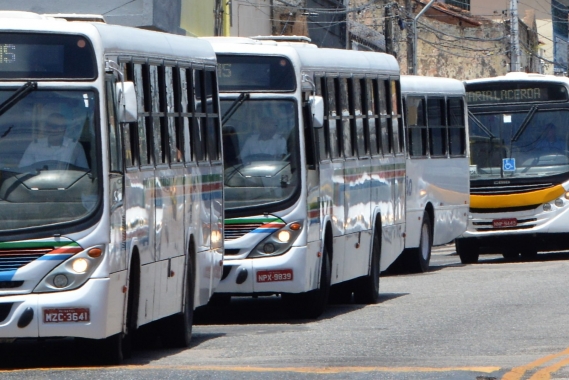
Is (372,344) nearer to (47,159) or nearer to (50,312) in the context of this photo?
(50,312)

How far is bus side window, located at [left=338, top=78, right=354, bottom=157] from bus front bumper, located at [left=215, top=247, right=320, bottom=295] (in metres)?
2.50

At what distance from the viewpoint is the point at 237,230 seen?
1473cm

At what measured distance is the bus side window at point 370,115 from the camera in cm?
1794

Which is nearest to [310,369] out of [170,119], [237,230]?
[170,119]

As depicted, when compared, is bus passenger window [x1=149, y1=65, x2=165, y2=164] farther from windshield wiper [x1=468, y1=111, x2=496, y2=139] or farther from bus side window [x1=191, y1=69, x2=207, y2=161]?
windshield wiper [x1=468, y1=111, x2=496, y2=139]

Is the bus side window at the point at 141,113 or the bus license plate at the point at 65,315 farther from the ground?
the bus side window at the point at 141,113

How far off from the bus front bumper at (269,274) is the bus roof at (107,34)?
2.58m

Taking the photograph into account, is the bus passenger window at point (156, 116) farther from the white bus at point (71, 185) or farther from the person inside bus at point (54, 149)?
the person inside bus at point (54, 149)

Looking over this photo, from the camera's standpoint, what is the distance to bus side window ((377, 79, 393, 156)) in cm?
1867

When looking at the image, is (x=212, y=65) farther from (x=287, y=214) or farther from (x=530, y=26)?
(x=530, y=26)

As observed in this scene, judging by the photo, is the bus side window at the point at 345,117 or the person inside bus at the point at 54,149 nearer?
the person inside bus at the point at 54,149

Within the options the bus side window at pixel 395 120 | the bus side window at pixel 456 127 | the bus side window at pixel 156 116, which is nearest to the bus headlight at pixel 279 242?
the bus side window at pixel 156 116

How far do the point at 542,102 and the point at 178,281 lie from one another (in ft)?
48.9

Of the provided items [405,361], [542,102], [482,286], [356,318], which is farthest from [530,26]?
[405,361]
